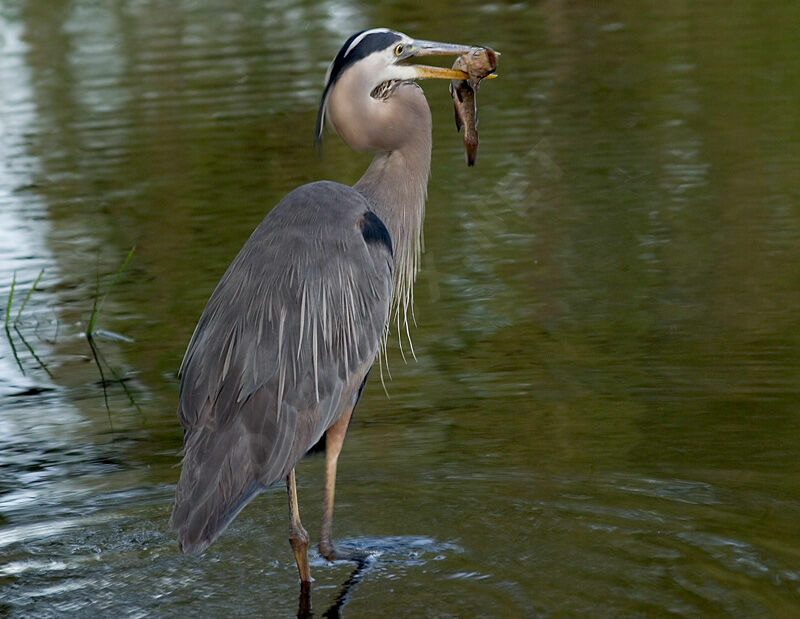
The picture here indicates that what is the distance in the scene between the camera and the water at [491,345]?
4543 millimetres

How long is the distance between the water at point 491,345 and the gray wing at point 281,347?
1.33 feet

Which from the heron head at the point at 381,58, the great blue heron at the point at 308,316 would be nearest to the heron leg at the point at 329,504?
the great blue heron at the point at 308,316

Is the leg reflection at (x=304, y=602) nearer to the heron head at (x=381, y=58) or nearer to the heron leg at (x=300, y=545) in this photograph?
the heron leg at (x=300, y=545)

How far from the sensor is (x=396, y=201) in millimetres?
5293

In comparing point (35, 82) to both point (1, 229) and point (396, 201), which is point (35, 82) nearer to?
point (1, 229)

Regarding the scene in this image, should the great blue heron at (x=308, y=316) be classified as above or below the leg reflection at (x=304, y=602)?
above

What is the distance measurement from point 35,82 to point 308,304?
11400 millimetres

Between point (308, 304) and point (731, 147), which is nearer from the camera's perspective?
point (308, 304)

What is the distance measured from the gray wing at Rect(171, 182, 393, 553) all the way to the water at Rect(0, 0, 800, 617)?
0.41m

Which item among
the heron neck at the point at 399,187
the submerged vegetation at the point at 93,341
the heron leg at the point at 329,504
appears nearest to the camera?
the heron leg at the point at 329,504

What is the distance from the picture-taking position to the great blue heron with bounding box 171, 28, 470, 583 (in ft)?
14.5

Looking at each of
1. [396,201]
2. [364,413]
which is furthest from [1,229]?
[396,201]

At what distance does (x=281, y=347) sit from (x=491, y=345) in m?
2.28

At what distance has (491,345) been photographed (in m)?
6.80
